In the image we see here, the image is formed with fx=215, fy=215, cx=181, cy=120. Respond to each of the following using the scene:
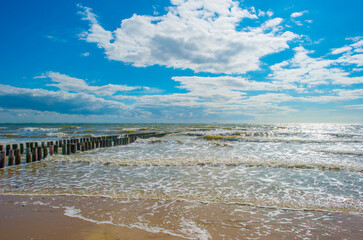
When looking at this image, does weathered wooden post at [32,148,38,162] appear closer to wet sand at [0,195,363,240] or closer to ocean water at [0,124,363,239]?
ocean water at [0,124,363,239]

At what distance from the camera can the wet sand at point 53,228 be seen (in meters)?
3.99

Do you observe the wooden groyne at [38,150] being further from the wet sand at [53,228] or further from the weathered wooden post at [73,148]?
the wet sand at [53,228]

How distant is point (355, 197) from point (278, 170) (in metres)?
3.97

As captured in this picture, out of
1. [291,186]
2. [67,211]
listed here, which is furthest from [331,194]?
[67,211]

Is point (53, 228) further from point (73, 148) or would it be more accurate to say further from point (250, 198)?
point (73, 148)

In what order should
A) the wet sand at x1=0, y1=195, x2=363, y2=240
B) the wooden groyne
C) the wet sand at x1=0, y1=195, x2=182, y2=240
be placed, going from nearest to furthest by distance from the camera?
the wet sand at x1=0, y1=195, x2=182, y2=240
the wet sand at x1=0, y1=195, x2=363, y2=240
the wooden groyne

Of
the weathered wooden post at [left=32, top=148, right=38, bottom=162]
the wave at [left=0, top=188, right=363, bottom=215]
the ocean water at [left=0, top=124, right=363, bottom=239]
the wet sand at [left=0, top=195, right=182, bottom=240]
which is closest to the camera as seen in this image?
the wet sand at [left=0, top=195, right=182, bottom=240]

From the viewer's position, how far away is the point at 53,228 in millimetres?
4340

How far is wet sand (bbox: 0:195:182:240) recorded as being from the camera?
3.99 meters

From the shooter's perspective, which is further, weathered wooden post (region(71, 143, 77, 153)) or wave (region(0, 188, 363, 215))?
weathered wooden post (region(71, 143, 77, 153))

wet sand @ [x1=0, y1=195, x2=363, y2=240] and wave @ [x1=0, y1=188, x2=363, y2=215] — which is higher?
wet sand @ [x1=0, y1=195, x2=363, y2=240]

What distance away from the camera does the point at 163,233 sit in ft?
13.8

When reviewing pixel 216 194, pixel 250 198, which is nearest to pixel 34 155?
pixel 216 194

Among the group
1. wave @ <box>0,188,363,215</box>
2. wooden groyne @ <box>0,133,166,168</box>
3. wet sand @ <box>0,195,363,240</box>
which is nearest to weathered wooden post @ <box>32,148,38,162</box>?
wooden groyne @ <box>0,133,166,168</box>
